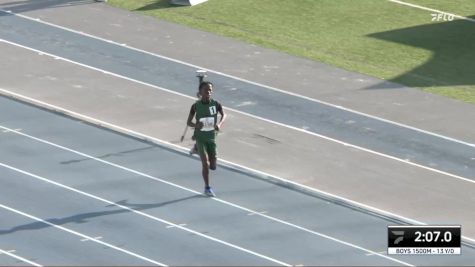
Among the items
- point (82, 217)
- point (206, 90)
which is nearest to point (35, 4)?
point (206, 90)

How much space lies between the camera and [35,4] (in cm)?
3631

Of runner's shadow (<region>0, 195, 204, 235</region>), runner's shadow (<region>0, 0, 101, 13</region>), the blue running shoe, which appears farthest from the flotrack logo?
runner's shadow (<region>0, 195, 204, 235</region>)

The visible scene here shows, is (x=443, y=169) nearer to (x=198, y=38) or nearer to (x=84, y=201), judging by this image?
(x=84, y=201)

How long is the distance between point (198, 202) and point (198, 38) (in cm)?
1236

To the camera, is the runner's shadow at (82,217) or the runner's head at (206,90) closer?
the runner's shadow at (82,217)

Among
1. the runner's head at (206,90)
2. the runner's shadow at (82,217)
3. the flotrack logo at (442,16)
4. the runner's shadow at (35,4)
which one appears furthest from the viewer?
the flotrack logo at (442,16)

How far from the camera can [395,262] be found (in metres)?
19.7

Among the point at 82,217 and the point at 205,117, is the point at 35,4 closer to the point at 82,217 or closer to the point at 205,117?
the point at 205,117

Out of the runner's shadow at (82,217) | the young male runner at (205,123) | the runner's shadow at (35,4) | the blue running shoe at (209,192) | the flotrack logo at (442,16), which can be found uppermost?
the runner's shadow at (35,4)

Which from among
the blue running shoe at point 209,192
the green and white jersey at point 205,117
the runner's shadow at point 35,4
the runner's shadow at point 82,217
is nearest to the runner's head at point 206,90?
the green and white jersey at point 205,117

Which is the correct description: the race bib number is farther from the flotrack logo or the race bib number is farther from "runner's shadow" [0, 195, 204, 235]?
the flotrack logo

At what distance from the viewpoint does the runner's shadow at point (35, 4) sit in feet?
117

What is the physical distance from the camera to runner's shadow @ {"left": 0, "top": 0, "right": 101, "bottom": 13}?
35.8 m

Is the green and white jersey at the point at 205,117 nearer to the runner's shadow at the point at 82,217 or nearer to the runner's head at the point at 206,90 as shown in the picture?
the runner's head at the point at 206,90
